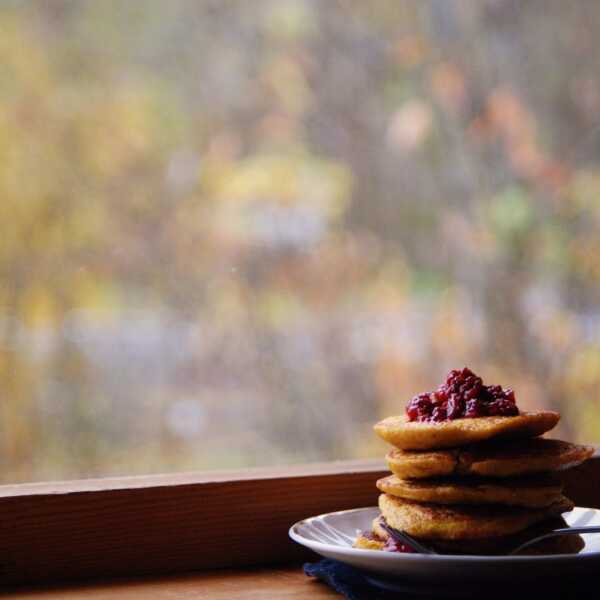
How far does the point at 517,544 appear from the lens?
2.94 feet

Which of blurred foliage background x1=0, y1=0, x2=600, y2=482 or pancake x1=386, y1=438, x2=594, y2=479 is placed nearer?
pancake x1=386, y1=438, x2=594, y2=479

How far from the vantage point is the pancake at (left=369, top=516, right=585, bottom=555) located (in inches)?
35.1

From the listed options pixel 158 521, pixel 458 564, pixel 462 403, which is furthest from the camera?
pixel 158 521

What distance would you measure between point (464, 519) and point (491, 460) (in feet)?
0.17

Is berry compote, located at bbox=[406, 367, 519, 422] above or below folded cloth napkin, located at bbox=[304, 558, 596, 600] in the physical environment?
above

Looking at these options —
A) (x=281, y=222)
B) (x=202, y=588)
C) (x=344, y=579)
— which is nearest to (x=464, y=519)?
(x=344, y=579)

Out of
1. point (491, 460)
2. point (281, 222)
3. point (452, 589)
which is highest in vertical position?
point (281, 222)

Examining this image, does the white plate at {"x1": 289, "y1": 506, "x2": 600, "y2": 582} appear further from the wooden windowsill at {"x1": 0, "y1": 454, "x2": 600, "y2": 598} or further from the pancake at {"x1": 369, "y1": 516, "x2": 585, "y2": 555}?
the wooden windowsill at {"x1": 0, "y1": 454, "x2": 600, "y2": 598}

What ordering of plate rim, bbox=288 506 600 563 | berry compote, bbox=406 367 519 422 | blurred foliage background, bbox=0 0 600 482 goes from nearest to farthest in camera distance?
plate rim, bbox=288 506 600 563, berry compote, bbox=406 367 519 422, blurred foliage background, bbox=0 0 600 482

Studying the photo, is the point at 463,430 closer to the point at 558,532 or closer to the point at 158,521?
the point at 558,532

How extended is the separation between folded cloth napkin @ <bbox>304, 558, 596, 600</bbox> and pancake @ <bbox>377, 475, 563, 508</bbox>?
6 cm

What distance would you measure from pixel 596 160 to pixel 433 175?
1.53ft

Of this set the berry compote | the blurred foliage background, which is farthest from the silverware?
the blurred foliage background

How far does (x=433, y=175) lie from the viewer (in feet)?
9.68
